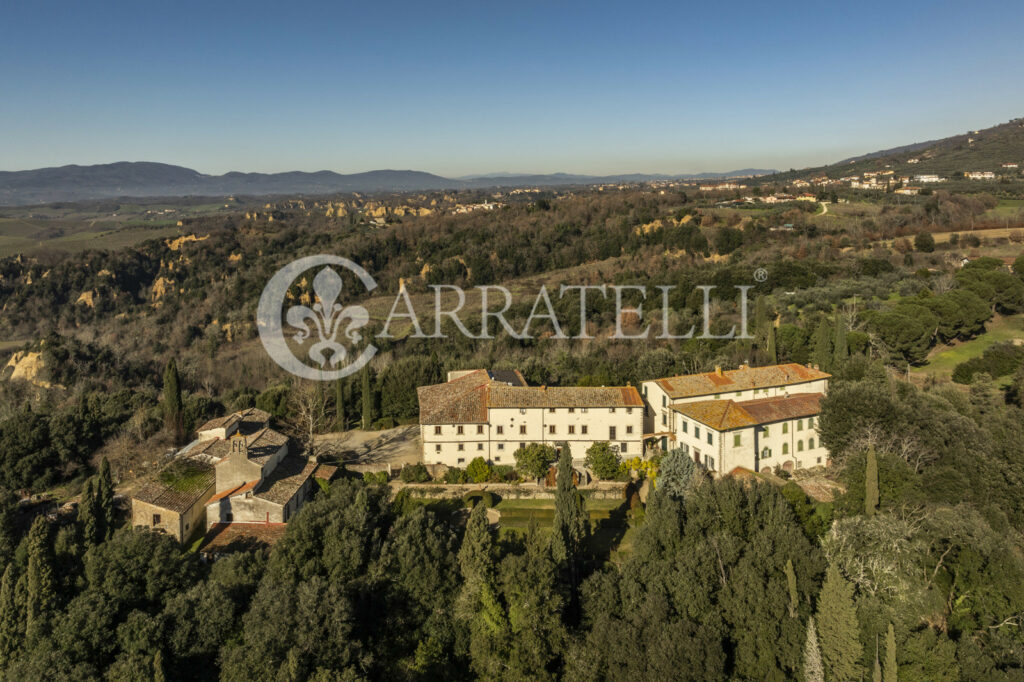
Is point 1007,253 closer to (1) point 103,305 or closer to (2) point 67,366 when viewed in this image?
(2) point 67,366

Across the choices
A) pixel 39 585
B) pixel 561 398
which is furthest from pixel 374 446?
pixel 39 585

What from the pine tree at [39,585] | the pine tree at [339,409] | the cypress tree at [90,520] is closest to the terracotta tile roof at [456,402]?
the pine tree at [339,409]

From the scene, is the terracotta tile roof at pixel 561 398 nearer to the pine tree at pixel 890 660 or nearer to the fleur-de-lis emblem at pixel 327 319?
the pine tree at pixel 890 660

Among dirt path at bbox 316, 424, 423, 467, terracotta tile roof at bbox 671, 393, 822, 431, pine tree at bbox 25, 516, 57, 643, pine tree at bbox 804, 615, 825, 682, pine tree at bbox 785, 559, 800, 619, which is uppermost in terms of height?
terracotta tile roof at bbox 671, 393, 822, 431

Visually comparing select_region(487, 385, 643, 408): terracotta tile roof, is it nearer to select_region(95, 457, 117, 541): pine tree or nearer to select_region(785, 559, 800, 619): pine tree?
select_region(785, 559, 800, 619): pine tree

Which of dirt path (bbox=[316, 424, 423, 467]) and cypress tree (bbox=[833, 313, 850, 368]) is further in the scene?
cypress tree (bbox=[833, 313, 850, 368])

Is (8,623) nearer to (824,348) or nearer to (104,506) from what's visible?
(104,506)

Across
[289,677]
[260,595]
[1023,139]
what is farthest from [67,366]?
[1023,139]

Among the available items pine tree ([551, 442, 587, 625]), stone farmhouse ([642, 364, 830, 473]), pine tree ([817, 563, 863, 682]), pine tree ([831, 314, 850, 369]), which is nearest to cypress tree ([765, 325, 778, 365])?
pine tree ([831, 314, 850, 369])
